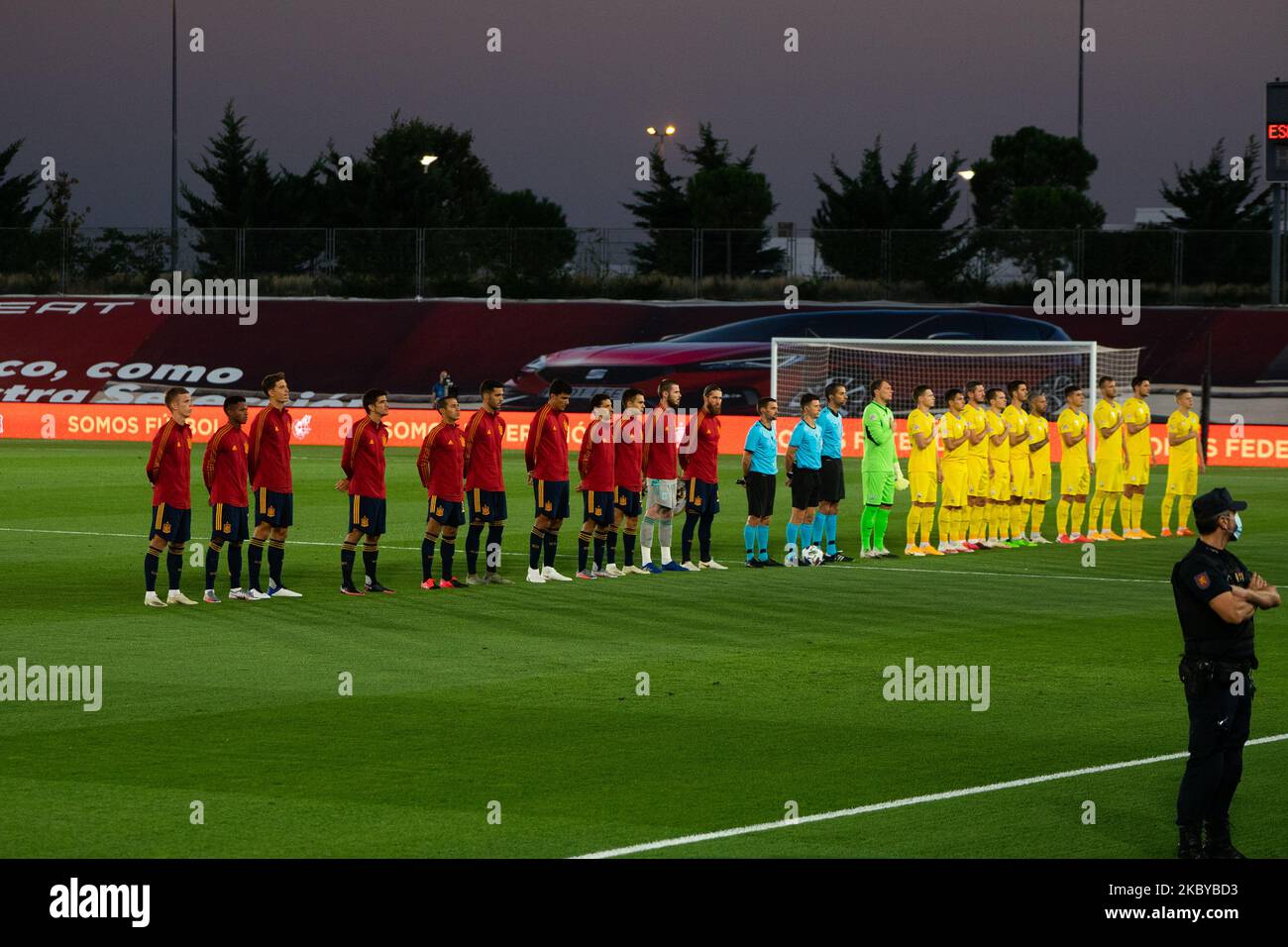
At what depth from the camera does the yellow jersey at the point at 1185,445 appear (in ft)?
83.6

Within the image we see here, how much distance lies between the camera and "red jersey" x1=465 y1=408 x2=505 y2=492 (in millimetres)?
18812

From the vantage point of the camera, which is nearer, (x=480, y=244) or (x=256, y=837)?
(x=256, y=837)

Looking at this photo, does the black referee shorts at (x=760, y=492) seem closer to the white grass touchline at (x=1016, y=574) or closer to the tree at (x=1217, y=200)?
the white grass touchline at (x=1016, y=574)

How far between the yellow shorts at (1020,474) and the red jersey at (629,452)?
615cm

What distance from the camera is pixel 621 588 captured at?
18781 millimetres

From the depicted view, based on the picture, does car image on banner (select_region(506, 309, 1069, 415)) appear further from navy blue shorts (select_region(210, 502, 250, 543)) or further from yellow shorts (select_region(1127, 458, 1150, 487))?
navy blue shorts (select_region(210, 502, 250, 543))

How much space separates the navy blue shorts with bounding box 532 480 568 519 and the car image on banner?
2425 centimetres

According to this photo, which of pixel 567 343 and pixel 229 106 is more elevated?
pixel 229 106

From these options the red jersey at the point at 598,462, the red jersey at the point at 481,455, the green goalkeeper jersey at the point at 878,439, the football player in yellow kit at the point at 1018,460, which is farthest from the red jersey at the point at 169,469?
the football player in yellow kit at the point at 1018,460

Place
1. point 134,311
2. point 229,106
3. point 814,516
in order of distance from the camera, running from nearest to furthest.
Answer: point 814,516 < point 134,311 < point 229,106
